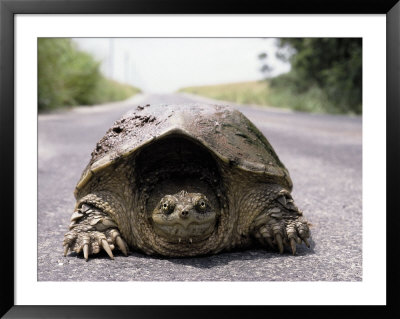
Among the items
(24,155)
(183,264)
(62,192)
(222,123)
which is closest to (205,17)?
(222,123)

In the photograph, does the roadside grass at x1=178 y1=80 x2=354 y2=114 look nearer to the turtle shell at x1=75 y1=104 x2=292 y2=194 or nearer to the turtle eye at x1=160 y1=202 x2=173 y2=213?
the turtle shell at x1=75 y1=104 x2=292 y2=194

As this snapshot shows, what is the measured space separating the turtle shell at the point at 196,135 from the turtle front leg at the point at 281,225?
0.51 ft

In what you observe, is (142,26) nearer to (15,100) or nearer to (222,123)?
(15,100)

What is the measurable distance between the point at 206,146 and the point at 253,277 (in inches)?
26.6

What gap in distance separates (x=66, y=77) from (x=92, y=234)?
11771 mm

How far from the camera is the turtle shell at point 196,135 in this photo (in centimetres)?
228

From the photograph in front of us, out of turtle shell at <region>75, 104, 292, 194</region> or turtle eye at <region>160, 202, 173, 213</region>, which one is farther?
turtle shell at <region>75, 104, 292, 194</region>

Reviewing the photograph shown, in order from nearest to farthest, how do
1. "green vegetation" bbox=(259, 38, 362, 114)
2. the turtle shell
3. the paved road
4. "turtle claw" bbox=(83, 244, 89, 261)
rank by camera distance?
the paved road < "turtle claw" bbox=(83, 244, 89, 261) < the turtle shell < "green vegetation" bbox=(259, 38, 362, 114)

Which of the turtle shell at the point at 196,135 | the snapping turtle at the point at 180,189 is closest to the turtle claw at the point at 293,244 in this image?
the snapping turtle at the point at 180,189

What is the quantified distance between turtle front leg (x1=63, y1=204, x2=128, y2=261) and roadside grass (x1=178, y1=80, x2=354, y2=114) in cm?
1321

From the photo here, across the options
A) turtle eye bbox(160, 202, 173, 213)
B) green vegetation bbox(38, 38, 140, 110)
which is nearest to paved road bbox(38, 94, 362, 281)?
turtle eye bbox(160, 202, 173, 213)

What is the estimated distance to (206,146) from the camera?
2260 mm

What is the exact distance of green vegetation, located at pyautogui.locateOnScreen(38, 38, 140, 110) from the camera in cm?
1097

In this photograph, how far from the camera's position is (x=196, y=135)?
2.27 meters
